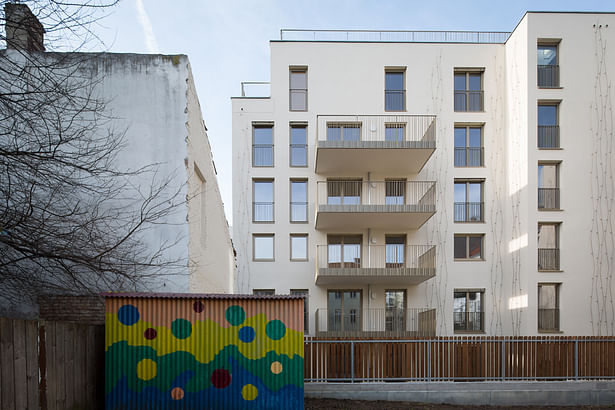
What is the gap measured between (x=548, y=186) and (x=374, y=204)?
7.72m

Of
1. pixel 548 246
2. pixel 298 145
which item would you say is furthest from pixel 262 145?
pixel 548 246

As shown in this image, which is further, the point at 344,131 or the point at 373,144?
the point at 344,131

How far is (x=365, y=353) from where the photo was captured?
11.0 metres

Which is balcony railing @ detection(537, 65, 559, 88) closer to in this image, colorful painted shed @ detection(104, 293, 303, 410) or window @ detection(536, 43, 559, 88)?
window @ detection(536, 43, 559, 88)

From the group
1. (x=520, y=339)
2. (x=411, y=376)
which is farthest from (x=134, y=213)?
(x=520, y=339)

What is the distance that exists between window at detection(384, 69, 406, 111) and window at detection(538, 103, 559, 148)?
594 centimetres

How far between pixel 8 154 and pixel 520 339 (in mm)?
12188

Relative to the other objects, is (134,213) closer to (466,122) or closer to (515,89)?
(466,122)

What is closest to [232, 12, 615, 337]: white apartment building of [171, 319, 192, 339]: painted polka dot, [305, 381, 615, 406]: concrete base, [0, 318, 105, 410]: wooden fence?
[305, 381, 615, 406]: concrete base

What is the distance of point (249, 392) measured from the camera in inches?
308

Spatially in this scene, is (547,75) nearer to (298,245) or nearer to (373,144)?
(373,144)

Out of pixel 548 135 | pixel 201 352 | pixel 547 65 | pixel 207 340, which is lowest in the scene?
pixel 201 352

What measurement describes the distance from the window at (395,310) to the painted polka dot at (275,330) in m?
11.0

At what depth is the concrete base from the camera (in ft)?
34.1
